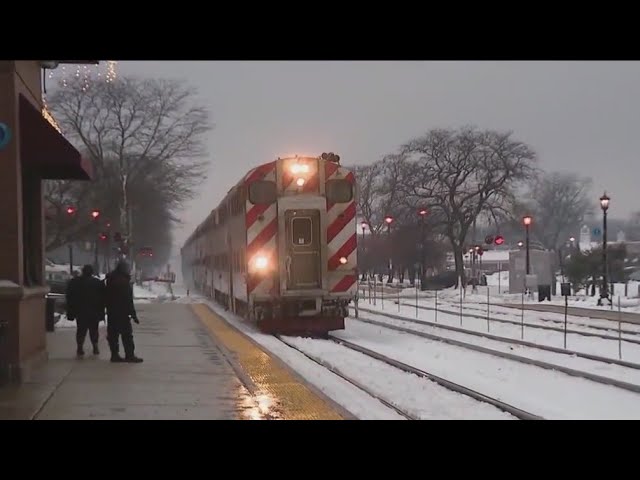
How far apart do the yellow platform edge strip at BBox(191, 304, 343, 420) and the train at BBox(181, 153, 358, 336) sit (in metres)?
1.37

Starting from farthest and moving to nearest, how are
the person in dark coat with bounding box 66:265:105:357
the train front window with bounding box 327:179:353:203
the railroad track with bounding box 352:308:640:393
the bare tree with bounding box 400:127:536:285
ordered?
the bare tree with bounding box 400:127:536:285 < the train front window with bounding box 327:179:353:203 < the person in dark coat with bounding box 66:265:105:357 < the railroad track with bounding box 352:308:640:393

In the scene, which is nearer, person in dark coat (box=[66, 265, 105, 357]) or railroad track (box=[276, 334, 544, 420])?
railroad track (box=[276, 334, 544, 420])

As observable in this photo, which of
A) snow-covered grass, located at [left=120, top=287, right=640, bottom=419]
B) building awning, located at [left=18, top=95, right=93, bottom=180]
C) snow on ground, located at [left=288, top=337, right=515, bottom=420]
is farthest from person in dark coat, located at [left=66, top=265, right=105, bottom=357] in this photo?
snow on ground, located at [left=288, top=337, right=515, bottom=420]

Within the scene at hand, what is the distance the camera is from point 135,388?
10.6 m

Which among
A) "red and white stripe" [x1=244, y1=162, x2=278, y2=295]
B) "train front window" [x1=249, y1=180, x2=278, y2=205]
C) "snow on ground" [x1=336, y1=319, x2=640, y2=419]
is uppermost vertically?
"train front window" [x1=249, y1=180, x2=278, y2=205]

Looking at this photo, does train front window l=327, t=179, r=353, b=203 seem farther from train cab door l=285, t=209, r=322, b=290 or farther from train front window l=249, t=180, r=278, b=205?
train front window l=249, t=180, r=278, b=205

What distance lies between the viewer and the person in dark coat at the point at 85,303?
1399cm

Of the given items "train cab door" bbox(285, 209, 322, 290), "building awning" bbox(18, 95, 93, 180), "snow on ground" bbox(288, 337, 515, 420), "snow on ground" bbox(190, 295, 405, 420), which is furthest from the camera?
"train cab door" bbox(285, 209, 322, 290)

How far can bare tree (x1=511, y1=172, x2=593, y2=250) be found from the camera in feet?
232

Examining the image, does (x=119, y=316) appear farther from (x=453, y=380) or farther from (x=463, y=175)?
(x=463, y=175)

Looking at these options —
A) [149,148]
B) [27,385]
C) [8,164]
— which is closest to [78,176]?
[8,164]

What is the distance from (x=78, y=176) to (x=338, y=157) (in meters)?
8.02
